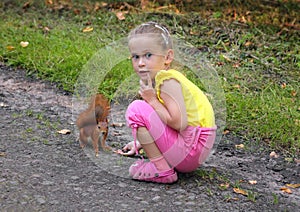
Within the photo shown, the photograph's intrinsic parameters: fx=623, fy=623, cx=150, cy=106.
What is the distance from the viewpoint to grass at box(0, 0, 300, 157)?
498 cm

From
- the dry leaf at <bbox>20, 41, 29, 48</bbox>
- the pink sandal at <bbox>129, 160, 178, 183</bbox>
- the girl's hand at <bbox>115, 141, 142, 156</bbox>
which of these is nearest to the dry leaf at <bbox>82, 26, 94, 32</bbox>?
the dry leaf at <bbox>20, 41, 29, 48</bbox>

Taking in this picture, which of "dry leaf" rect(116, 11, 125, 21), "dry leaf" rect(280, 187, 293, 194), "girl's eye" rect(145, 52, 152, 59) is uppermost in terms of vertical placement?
"girl's eye" rect(145, 52, 152, 59)

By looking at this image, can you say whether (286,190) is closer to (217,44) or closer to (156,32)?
(156,32)

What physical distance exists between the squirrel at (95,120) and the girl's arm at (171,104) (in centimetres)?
40

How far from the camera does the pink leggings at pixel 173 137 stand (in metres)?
3.53

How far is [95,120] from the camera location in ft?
12.6

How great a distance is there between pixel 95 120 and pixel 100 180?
1.23ft

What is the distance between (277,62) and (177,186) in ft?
8.87

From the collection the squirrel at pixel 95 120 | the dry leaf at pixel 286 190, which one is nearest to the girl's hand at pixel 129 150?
the squirrel at pixel 95 120

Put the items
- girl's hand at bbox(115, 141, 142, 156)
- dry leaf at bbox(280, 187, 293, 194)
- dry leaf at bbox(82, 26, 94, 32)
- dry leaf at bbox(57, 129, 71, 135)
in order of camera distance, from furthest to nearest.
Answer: dry leaf at bbox(82, 26, 94, 32), dry leaf at bbox(57, 129, 71, 135), girl's hand at bbox(115, 141, 142, 156), dry leaf at bbox(280, 187, 293, 194)

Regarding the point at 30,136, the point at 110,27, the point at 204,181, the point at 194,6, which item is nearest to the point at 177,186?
the point at 204,181

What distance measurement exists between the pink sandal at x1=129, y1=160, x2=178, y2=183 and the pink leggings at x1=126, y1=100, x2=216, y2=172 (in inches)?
2.6

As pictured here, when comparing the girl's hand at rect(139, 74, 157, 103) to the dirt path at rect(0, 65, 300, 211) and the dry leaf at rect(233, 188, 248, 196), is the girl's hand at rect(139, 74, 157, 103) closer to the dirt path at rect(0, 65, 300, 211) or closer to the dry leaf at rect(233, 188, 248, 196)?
the dirt path at rect(0, 65, 300, 211)

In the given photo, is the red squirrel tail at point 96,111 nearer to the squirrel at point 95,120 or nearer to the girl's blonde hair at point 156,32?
the squirrel at point 95,120
